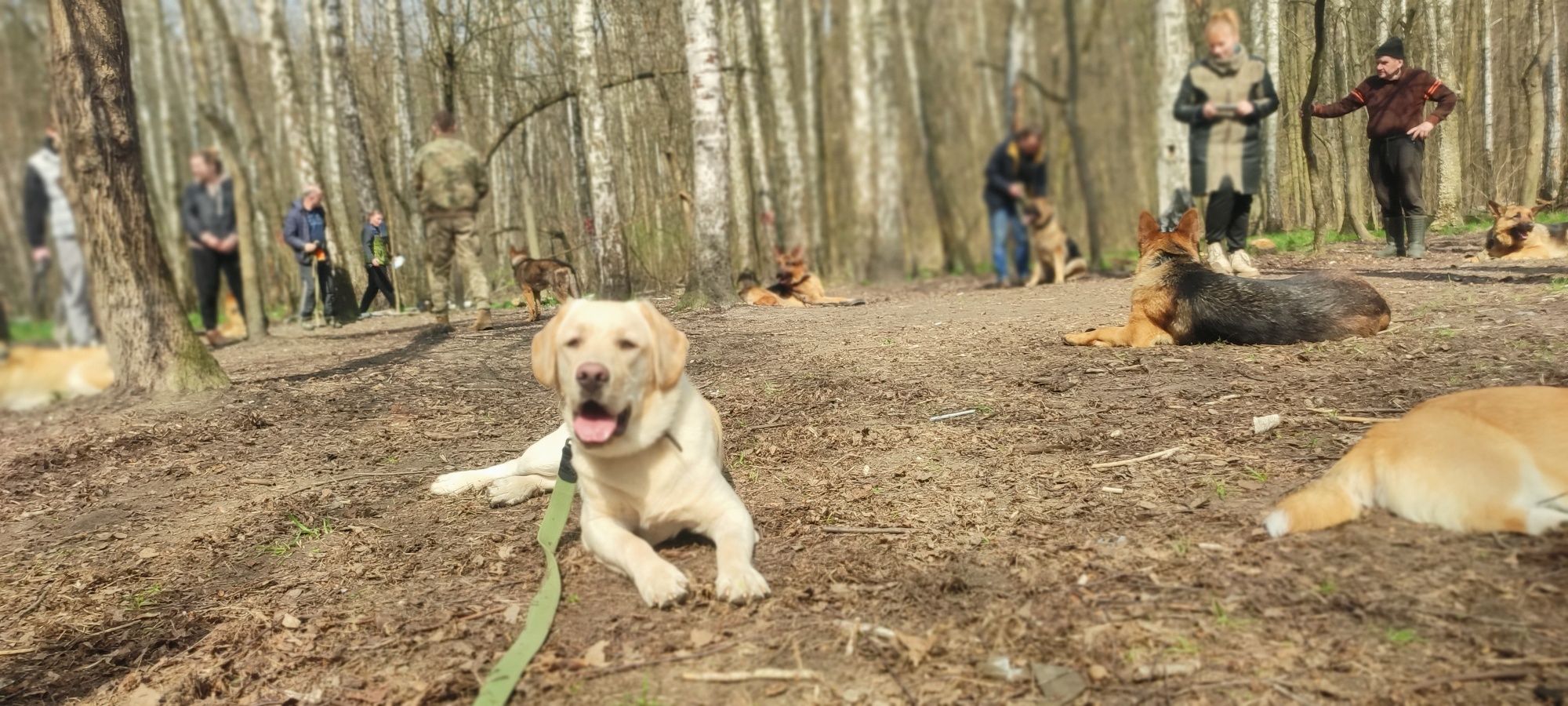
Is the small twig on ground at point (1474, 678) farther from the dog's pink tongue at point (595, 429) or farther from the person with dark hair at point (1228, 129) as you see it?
the person with dark hair at point (1228, 129)

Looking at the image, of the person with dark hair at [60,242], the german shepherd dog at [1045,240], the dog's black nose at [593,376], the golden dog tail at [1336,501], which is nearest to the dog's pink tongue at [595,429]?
the dog's black nose at [593,376]

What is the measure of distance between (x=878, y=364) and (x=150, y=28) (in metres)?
36.5

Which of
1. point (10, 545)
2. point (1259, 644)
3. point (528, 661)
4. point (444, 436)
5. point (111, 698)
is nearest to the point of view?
point (1259, 644)

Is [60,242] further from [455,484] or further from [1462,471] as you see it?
[1462,471]

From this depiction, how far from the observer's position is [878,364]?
7168 millimetres

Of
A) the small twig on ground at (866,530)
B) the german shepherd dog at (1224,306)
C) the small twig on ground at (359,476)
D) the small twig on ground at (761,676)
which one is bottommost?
the small twig on ground at (761,676)

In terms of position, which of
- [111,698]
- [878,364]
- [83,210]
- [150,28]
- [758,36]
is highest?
[150,28]

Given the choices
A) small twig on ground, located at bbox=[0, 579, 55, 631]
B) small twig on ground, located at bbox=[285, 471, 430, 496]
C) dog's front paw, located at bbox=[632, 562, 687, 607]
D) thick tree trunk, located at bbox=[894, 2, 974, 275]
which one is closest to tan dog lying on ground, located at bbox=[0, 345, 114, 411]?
small twig on ground, located at bbox=[0, 579, 55, 631]

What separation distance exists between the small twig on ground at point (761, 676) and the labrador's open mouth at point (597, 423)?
3.13 ft

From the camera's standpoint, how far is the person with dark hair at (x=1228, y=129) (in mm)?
9148

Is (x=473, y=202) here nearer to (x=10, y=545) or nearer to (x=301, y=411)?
(x=301, y=411)

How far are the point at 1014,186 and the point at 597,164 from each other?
5635mm

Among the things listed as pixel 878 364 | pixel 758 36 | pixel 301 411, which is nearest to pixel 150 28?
pixel 758 36

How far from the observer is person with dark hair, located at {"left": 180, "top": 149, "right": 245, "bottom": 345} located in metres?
12.8
